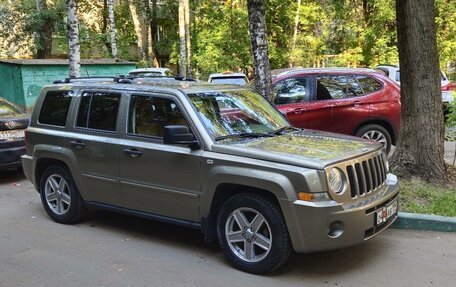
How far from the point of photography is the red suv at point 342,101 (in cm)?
920

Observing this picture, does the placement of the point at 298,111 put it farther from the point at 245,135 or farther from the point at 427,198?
the point at 245,135

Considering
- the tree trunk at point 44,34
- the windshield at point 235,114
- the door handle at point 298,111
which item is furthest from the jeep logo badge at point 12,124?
the tree trunk at point 44,34

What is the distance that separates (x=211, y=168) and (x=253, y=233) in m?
0.72

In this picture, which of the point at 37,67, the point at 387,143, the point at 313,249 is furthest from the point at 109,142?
the point at 37,67

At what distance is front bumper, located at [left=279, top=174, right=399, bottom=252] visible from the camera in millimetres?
4246

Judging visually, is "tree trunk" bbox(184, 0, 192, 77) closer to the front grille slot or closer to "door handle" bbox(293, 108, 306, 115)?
"door handle" bbox(293, 108, 306, 115)

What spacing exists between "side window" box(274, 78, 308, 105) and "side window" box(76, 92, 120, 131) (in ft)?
13.8

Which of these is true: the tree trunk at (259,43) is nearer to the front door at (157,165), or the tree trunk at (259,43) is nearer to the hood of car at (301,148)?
the hood of car at (301,148)

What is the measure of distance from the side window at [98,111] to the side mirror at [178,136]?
1.07 m

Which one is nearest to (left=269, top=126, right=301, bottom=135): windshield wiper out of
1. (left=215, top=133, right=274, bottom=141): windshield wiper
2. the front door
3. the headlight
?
(left=215, top=133, right=274, bottom=141): windshield wiper

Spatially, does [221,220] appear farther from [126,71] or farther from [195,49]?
→ [195,49]

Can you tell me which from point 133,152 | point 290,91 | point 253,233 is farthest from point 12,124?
point 253,233

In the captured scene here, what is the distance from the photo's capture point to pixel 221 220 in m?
4.84

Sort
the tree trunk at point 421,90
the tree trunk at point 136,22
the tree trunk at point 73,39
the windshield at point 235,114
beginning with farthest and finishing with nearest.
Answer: the tree trunk at point 136,22
the tree trunk at point 73,39
the tree trunk at point 421,90
the windshield at point 235,114
